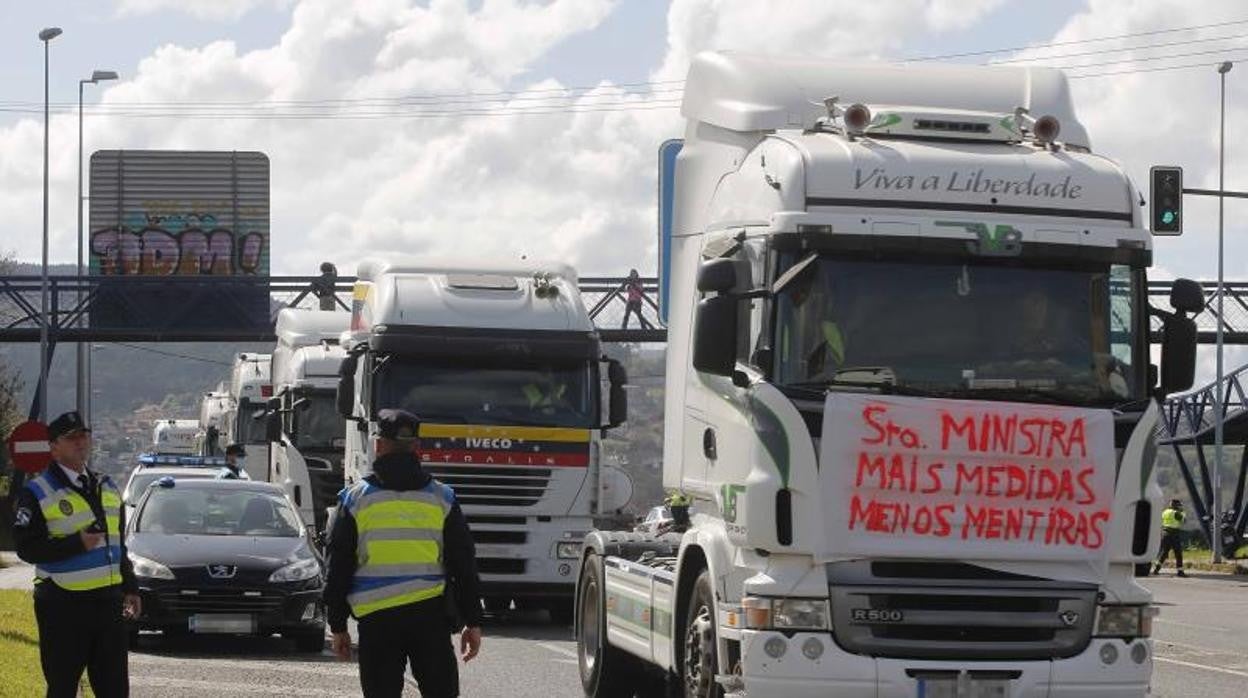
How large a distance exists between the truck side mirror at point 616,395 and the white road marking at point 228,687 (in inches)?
244

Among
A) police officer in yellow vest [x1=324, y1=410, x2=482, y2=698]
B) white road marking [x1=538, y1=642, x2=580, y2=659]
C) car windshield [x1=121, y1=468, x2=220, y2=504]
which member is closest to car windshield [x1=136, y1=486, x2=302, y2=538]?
white road marking [x1=538, y1=642, x2=580, y2=659]

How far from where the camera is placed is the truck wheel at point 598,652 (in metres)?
15.8

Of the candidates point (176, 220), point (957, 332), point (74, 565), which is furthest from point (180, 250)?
point (957, 332)

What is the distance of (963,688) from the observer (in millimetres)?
11727

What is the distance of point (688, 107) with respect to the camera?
14.5 m

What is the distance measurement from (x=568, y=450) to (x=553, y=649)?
2471 mm

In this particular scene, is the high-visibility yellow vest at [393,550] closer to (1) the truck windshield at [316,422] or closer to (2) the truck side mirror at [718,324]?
(2) the truck side mirror at [718,324]

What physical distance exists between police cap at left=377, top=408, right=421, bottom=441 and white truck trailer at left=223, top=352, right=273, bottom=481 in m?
29.1

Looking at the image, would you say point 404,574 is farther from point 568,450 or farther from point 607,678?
point 568,450

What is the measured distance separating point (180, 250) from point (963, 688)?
54.6 meters

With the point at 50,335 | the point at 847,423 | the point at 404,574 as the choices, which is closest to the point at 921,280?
the point at 847,423

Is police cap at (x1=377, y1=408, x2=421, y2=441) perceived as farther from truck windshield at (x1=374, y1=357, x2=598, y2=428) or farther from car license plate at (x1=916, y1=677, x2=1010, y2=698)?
truck windshield at (x1=374, y1=357, x2=598, y2=428)

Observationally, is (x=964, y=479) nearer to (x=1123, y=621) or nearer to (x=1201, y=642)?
(x=1123, y=621)


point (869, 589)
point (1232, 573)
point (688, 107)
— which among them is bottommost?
point (1232, 573)
